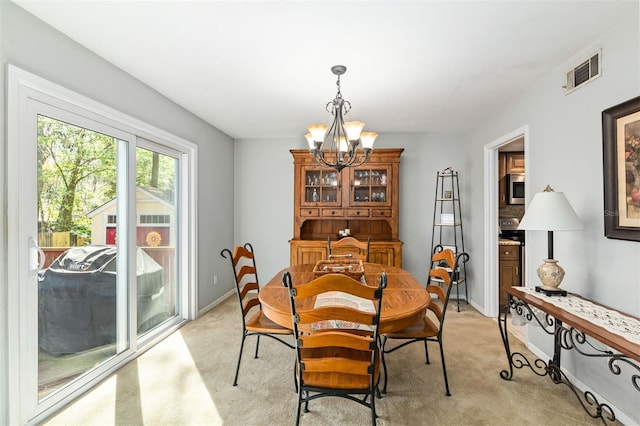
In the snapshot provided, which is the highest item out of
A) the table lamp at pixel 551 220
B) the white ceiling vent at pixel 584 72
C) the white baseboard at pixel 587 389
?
the white ceiling vent at pixel 584 72

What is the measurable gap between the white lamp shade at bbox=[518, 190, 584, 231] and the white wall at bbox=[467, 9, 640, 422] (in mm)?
189

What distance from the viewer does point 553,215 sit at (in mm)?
2113

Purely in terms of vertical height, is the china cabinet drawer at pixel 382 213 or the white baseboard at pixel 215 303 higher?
the china cabinet drawer at pixel 382 213

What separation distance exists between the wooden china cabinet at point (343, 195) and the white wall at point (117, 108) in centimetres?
107

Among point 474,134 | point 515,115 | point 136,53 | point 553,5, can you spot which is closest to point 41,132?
point 136,53

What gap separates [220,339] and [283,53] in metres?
2.68

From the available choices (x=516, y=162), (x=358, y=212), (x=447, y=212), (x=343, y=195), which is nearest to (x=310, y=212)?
(x=343, y=195)

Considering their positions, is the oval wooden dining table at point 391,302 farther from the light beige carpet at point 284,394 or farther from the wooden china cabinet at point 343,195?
the wooden china cabinet at point 343,195

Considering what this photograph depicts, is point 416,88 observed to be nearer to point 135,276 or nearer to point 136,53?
point 136,53

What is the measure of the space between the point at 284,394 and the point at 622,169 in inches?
103

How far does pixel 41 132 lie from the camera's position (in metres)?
1.96

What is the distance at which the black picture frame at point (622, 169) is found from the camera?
1.82m

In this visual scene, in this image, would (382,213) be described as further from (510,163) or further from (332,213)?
→ (510,163)

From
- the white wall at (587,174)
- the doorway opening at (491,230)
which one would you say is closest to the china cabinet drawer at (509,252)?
the doorway opening at (491,230)
